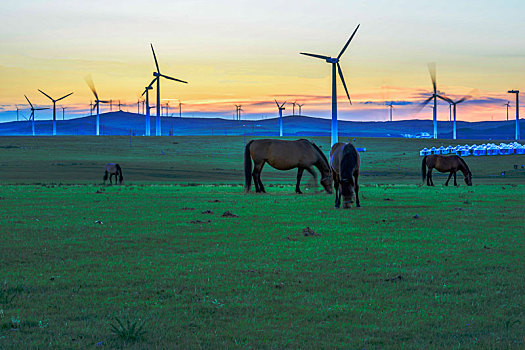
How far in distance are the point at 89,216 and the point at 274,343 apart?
16394 millimetres

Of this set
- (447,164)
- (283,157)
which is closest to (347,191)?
(283,157)

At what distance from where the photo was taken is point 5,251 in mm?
14977

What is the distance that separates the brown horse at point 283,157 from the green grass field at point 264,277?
11.0 meters

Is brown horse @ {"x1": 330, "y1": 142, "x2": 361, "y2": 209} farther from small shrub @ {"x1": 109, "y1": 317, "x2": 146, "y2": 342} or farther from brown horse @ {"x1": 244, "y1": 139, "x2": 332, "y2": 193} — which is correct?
small shrub @ {"x1": 109, "y1": 317, "x2": 146, "y2": 342}

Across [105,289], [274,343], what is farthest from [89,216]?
[274,343]

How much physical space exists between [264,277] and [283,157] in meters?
25.6

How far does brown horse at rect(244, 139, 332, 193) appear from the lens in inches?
1447

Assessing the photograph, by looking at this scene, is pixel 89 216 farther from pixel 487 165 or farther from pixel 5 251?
pixel 487 165

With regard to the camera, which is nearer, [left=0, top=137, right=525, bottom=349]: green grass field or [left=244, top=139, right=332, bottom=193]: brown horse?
[left=0, top=137, right=525, bottom=349]: green grass field

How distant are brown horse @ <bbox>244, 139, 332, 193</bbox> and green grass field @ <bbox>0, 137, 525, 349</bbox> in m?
11.0

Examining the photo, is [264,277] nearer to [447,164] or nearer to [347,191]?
[347,191]

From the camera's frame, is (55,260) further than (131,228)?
No

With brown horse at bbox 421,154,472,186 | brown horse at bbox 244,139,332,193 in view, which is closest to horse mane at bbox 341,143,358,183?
brown horse at bbox 244,139,332,193

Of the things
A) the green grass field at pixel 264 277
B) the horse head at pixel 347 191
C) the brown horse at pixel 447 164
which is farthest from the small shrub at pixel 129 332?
the brown horse at pixel 447 164
